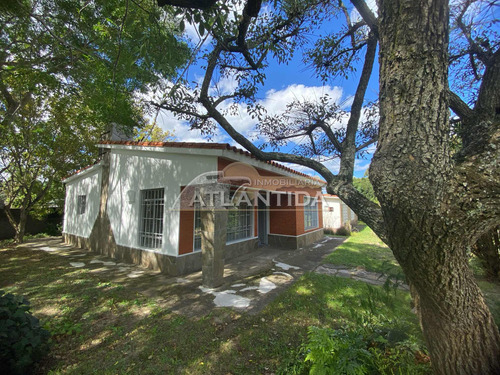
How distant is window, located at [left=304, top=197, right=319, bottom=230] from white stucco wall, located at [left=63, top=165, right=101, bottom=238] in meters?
10.6

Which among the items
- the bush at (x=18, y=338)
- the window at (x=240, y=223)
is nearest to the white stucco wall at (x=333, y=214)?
the window at (x=240, y=223)

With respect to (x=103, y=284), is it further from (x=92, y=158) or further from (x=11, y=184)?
(x=11, y=184)

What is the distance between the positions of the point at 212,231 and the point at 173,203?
1823 millimetres

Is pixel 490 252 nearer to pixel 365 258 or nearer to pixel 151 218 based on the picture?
pixel 365 258

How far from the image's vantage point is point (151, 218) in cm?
744

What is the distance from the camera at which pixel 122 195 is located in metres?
8.27

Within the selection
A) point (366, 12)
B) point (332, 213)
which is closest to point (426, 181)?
point (366, 12)

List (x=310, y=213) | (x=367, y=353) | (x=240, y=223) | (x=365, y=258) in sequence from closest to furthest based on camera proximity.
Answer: (x=367, y=353)
(x=365, y=258)
(x=240, y=223)
(x=310, y=213)

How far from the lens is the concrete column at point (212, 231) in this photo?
218 inches

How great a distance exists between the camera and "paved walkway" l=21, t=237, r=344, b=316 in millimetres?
4746

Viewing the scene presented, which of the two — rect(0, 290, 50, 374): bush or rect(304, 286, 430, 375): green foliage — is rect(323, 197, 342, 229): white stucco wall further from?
rect(0, 290, 50, 374): bush

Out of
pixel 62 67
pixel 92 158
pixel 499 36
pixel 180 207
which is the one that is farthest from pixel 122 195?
pixel 499 36

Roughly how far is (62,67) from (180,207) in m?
6.28

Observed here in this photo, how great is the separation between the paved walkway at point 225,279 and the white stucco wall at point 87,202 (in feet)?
5.37
